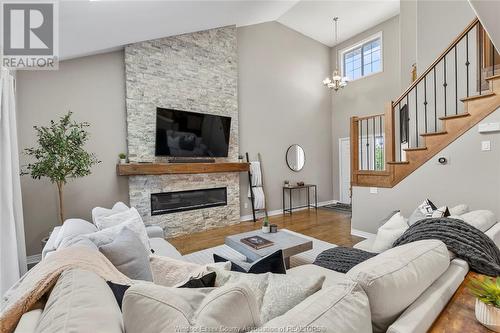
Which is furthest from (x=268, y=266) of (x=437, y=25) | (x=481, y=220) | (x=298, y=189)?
(x=298, y=189)

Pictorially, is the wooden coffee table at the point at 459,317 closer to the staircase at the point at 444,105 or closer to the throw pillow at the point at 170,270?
the throw pillow at the point at 170,270

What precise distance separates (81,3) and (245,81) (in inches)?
146

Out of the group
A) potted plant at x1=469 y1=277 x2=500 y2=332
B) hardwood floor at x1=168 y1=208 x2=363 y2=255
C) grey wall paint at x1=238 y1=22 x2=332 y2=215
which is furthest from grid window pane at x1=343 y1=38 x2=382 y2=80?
potted plant at x1=469 y1=277 x2=500 y2=332

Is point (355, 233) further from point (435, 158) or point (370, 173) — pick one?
point (435, 158)

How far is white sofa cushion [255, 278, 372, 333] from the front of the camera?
0.72 m

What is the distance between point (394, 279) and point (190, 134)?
166 inches

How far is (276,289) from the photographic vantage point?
964 millimetres

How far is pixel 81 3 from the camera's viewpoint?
7.61ft

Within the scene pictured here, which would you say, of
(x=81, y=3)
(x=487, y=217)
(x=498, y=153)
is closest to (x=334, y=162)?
(x=498, y=153)

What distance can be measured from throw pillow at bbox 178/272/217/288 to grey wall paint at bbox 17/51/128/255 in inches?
145

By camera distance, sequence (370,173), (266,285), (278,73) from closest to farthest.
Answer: (266,285)
(370,173)
(278,73)

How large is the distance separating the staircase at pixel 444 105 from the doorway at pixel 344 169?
9.31 ft

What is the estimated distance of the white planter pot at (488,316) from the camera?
3.15 feet

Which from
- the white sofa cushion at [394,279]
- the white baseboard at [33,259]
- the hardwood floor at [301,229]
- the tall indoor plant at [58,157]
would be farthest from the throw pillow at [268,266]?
the white baseboard at [33,259]
